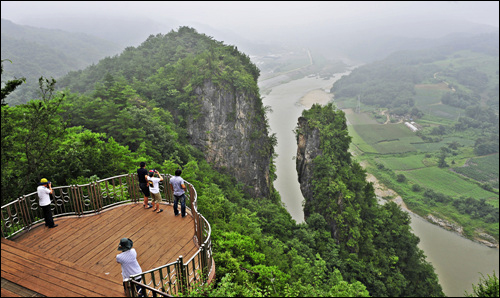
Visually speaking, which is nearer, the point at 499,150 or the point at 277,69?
the point at 499,150

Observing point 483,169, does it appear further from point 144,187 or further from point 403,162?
point 144,187

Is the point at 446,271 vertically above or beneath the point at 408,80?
beneath

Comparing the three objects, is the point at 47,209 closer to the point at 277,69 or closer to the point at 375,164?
the point at 375,164

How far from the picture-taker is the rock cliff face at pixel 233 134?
1362 inches

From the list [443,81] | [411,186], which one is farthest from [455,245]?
[443,81]

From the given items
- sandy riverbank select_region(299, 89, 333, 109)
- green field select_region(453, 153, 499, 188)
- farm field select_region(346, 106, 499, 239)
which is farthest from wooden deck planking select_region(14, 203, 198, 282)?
sandy riverbank select_region(299, 89, 333, 109)

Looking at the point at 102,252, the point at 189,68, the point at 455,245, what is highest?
the point at 189,68

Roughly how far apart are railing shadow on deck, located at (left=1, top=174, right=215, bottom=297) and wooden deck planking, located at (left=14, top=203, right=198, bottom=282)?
1.00ft

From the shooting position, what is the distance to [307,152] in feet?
120

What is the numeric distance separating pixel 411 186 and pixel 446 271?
29.3 meters

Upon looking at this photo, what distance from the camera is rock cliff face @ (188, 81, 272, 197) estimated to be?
34594mm

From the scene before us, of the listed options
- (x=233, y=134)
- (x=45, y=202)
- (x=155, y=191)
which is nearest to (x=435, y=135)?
(x=233, y=134)

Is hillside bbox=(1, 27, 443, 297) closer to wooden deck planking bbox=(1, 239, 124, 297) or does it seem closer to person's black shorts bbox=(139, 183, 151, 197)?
wooden deck planking bbox=(1, 239, 124, 297)

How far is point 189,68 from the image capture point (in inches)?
1439
